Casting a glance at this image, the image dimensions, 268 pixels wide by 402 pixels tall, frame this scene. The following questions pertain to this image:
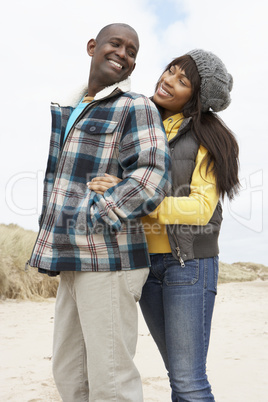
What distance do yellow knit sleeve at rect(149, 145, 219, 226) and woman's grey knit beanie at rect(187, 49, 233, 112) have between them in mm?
351

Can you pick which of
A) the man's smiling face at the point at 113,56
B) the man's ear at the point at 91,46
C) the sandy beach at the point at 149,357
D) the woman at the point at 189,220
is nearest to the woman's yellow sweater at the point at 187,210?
the woman at the point at 189,220

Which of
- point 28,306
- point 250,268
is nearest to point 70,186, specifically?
point 28,306

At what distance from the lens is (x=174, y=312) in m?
1.85

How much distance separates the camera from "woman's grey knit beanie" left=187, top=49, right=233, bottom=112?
6.59 feet

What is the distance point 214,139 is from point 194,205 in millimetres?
354

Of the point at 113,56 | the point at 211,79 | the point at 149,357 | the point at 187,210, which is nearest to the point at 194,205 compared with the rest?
the point at 187,210

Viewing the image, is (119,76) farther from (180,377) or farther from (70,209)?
(180,377)

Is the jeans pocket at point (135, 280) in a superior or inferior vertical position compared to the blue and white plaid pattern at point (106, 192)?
inferior

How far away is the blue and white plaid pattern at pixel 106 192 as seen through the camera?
1.72 m

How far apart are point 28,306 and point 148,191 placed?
5.24 m

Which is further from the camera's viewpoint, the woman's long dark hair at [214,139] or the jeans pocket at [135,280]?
the woman's long dark hair at [214,139]

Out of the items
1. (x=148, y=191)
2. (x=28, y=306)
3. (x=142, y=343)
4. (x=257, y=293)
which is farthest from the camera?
(x=257, y=293)

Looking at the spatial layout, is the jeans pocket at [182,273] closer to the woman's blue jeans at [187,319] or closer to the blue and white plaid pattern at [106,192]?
the woman's blue jeans at [187,319]

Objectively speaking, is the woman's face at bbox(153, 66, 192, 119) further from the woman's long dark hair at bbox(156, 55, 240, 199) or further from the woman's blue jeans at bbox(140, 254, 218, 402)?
the woman's blue jeans at bbox(140, 254, 218, 402)
